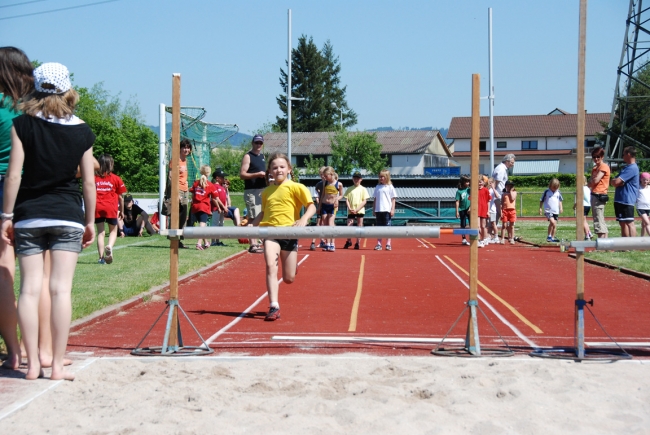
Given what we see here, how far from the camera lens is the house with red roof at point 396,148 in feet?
297

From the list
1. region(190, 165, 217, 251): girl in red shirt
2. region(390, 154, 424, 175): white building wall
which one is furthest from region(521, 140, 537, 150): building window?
region(190, 165, 217, 251): girl in red shirt

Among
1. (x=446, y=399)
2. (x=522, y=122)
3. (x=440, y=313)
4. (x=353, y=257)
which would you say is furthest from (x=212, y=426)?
(x=522, y=122)

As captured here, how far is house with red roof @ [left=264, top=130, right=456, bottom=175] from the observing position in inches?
3563

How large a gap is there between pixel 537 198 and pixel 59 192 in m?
49.1

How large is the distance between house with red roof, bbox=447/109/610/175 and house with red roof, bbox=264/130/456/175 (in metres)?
3.02

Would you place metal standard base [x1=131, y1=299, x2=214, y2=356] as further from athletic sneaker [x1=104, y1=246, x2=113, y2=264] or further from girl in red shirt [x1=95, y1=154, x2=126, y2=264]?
girl in red shirt [x1=95, y1=154, x2=126, y2=264]

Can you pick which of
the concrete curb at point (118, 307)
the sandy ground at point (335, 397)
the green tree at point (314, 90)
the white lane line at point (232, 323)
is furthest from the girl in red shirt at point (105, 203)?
the green tree at point (314, 90)

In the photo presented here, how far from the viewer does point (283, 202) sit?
28.5 ft

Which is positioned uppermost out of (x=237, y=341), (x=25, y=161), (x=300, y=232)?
(x=25, y=161)

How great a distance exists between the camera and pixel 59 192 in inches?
218

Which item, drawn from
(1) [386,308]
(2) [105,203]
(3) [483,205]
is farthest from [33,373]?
(3) [483,205]

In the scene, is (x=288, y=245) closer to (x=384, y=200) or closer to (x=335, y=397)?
(x=335, y=397)

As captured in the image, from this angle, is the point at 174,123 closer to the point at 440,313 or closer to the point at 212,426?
the point at 212,426

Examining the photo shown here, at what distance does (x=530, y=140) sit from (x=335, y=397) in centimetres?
9185
